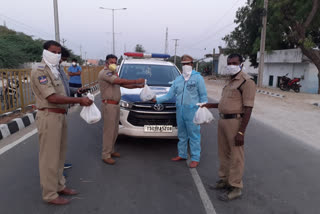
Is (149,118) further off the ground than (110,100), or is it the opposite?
(110,100)

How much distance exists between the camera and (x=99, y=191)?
3508mm

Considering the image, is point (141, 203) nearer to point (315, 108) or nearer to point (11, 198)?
point (11, 198)

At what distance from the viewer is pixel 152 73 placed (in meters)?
6.25

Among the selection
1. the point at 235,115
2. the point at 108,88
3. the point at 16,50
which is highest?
the point at 16,50

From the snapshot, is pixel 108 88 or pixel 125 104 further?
pixel 125 104

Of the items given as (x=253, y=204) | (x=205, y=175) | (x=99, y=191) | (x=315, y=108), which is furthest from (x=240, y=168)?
(x=315, y=108)

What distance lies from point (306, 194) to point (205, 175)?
1420 mm

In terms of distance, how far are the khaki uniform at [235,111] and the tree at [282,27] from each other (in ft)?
55.8

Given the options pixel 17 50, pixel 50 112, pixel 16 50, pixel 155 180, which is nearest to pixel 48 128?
pixel 50 112

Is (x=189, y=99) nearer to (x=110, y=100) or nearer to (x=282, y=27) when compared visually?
(x=110, y=100)

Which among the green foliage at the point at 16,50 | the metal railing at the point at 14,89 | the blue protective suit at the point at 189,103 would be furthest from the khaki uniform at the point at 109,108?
the green foliage at the point at 16,50

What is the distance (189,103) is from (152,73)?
220 cm

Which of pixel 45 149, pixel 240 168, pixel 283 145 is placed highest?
pixel 45 149

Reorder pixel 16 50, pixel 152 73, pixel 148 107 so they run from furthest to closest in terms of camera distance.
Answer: pixel 16 50 < pixel 152 73 < pixel 148 107
